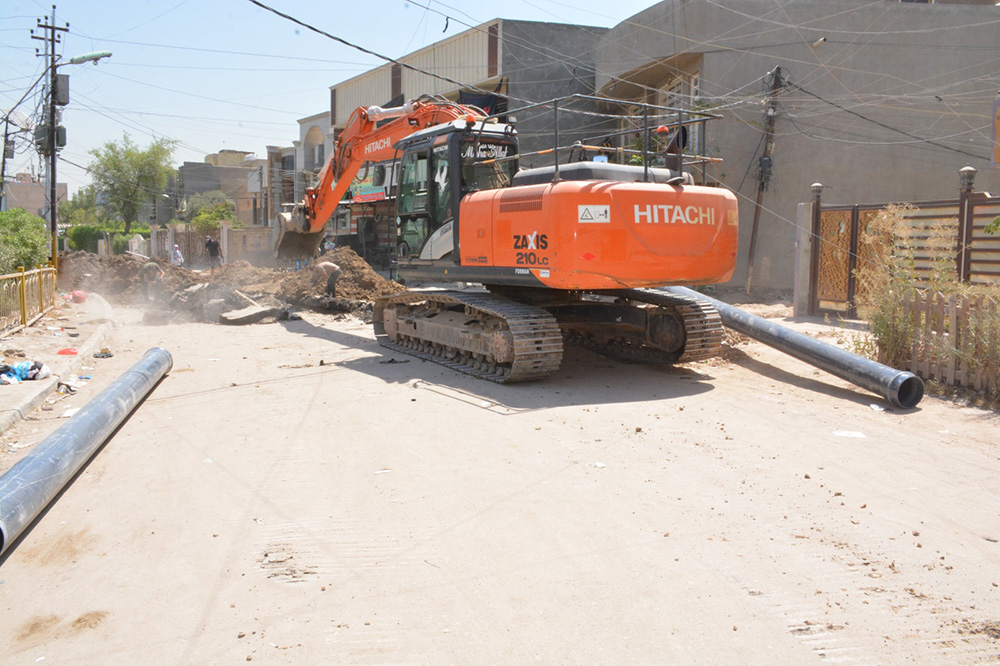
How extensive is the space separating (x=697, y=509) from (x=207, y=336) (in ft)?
37.4

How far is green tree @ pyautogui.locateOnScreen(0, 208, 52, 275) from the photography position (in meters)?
15.6

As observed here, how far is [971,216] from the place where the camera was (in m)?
12.2

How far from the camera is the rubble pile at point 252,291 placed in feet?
56.1

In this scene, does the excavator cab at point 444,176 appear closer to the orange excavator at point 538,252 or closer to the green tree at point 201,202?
the orange excavator at point 538,252

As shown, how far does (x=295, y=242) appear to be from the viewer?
16.6m

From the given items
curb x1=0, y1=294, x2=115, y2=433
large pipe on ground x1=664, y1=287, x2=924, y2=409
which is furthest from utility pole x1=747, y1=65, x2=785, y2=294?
curb x1=0, y1=294, x2=115, y2=433

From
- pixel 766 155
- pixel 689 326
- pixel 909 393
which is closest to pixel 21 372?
pixel 689 326

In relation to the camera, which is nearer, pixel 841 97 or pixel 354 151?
pixel 354 151

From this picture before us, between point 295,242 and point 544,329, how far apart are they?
900cm

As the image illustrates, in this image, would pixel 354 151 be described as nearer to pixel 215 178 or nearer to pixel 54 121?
pixel 54 121

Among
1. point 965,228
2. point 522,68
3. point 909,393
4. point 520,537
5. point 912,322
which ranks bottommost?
point 520,537

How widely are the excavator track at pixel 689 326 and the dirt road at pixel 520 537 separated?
1.49m

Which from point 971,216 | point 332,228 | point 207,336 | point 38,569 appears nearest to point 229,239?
point 332,228

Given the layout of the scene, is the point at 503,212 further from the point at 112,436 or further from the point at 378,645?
the point at 378,645
